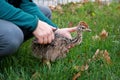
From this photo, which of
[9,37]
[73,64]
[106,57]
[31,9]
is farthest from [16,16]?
[106,57]

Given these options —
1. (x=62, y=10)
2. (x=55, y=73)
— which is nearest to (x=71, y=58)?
(x=55, y=73)

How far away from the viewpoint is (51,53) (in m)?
2.50

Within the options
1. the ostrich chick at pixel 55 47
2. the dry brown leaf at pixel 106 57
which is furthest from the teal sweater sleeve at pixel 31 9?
the dry brown leaf at pixel 106 57

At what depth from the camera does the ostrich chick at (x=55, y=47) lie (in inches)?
97.5

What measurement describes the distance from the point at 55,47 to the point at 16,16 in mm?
376

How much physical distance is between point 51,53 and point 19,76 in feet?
0.89

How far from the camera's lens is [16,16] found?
2264 mm

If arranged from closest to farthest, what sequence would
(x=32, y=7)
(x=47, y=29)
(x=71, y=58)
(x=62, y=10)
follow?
(x=47, y=29)
(x=32, y=7)
(x=71, y=58)
(x=62, y=10)

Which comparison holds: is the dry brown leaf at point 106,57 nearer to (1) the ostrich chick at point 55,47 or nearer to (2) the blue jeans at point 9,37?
(1) the ostrich chick at point 55,47

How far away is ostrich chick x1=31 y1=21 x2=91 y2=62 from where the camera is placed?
8.13 ft

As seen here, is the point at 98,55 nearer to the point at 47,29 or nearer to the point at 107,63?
the point at 107,63

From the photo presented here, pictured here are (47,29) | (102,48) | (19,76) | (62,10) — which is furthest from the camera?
(62,10)

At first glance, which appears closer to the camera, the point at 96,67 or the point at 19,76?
the point at 19,76

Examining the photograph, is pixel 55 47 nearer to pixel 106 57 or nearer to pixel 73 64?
pixel 73 64
